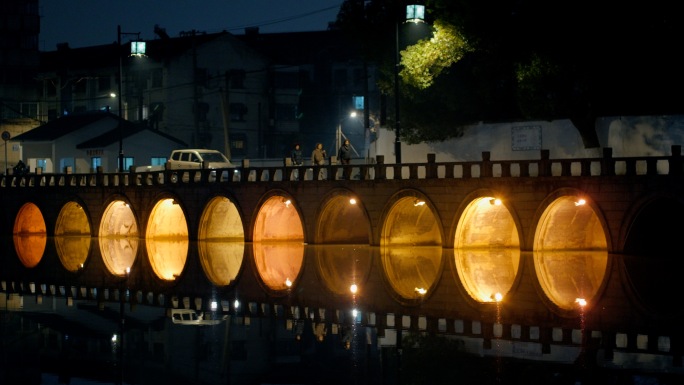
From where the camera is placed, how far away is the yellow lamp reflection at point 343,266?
104ft

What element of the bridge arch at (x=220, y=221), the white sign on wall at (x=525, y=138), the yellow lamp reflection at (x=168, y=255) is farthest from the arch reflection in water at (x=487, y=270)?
the bridge arch at (x=220, y=221)

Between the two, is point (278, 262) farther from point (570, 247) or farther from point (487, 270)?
point (570, 247)

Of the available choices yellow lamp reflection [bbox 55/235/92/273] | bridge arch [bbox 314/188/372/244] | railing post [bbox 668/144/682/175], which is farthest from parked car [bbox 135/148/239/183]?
railing post [bbox 668/144/682/175]

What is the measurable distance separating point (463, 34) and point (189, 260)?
1408 cm

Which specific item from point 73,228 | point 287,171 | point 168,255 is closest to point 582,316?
point 168,255

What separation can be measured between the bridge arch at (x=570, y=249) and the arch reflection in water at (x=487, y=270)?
3.12 ft

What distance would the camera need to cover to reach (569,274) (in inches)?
1313

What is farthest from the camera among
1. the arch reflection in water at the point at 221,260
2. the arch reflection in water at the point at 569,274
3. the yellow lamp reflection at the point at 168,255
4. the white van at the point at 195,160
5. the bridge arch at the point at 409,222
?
the white van at the point at 195,160

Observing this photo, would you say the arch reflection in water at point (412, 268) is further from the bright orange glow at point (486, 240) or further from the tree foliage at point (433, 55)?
the tree foliage at point (433, 55)

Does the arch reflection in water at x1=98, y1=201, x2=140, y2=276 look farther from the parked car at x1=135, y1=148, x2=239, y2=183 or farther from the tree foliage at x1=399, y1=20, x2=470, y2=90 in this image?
the tree foliage at x1=399, y1=20, x2=470, y2=90

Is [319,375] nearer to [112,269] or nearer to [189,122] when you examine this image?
[112,269]

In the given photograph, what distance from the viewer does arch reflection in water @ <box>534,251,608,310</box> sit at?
92.7 ft

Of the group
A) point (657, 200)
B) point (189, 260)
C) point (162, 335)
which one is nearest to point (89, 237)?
point (189, 260)

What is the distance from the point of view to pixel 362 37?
49.4m
